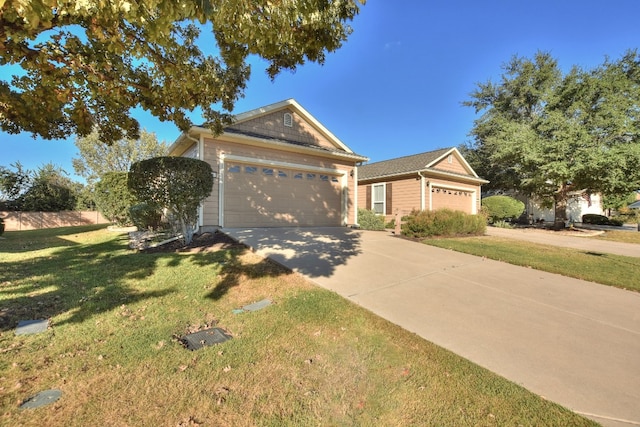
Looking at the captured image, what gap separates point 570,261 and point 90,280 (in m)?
11.0

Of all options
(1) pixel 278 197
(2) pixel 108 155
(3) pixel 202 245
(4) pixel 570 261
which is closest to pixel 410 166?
(1) pixel 278 197

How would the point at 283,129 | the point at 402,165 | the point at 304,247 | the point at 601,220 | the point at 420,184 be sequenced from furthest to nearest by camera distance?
the point at 601,220 → the point at 402,165 → the point at 420,184 → the point at 283,129 → the point at 304,247

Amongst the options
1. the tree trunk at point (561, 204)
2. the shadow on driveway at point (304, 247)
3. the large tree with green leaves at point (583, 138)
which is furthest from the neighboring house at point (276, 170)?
the tree trunk at point (561, 204)

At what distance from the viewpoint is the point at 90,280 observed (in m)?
5.26

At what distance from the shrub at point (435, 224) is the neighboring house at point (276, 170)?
10.7ft

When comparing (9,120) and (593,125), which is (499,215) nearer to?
(593,125)

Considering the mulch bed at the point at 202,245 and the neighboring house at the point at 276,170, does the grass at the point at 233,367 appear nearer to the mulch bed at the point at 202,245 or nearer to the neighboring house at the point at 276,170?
the mulch bed at the point at 202,245

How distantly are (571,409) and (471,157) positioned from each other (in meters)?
28.5

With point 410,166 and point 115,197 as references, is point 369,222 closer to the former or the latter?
point 410,166

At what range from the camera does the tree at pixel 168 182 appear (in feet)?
23.6

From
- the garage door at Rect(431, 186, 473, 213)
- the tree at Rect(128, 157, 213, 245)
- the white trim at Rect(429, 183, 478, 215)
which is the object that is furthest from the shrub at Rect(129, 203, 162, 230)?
the garage door at Rect(431, 186, 473, 213)

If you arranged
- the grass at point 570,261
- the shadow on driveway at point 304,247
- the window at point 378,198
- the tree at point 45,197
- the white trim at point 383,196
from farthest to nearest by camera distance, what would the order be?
the tree at point 45,197 → the window at point 378,198 → the white trim at point 383,196 → the shadow on driveway at point 304,247 → the grass at point 570,261

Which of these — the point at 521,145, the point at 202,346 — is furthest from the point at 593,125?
the point at 202,346

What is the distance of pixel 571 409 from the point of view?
2.38 m
